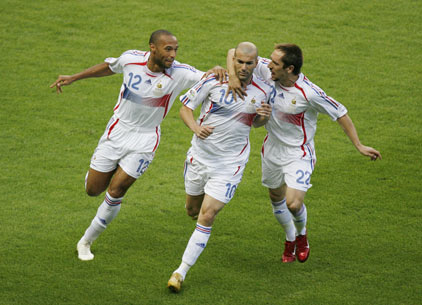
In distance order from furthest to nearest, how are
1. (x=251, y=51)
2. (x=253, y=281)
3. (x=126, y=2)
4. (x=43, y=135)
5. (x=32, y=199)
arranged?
(x=126, y=2) < (x=43, y=135) < (x=32, y=199) < (x=253, y=281) < (x=251, y=51)

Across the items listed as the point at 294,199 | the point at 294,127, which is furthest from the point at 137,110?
the point at 294,199

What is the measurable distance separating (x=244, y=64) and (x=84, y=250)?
2.80m

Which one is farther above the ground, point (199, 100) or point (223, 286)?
point (199, 100)

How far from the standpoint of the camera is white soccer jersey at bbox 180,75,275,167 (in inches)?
261

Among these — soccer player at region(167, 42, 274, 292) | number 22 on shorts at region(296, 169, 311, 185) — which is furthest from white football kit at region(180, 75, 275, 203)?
number 22 on shorts at region(296, 169, 311, 185)

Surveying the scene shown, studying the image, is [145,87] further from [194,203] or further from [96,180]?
[194,203]

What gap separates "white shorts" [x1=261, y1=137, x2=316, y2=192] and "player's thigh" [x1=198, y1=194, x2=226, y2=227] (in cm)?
90

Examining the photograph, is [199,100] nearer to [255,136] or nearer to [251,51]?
[251,51]

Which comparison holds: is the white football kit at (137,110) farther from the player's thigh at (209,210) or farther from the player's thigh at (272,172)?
the player's thigh at (272,172)

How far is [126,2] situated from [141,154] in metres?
9.29

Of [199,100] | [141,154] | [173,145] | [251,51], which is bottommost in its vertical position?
[173,145]

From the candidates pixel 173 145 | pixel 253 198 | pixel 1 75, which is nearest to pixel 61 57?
pixel 1 75

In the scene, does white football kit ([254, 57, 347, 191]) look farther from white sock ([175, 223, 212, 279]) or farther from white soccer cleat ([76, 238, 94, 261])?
white soccer cleat ([76, 238, 94, 261])

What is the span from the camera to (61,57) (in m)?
13.3
